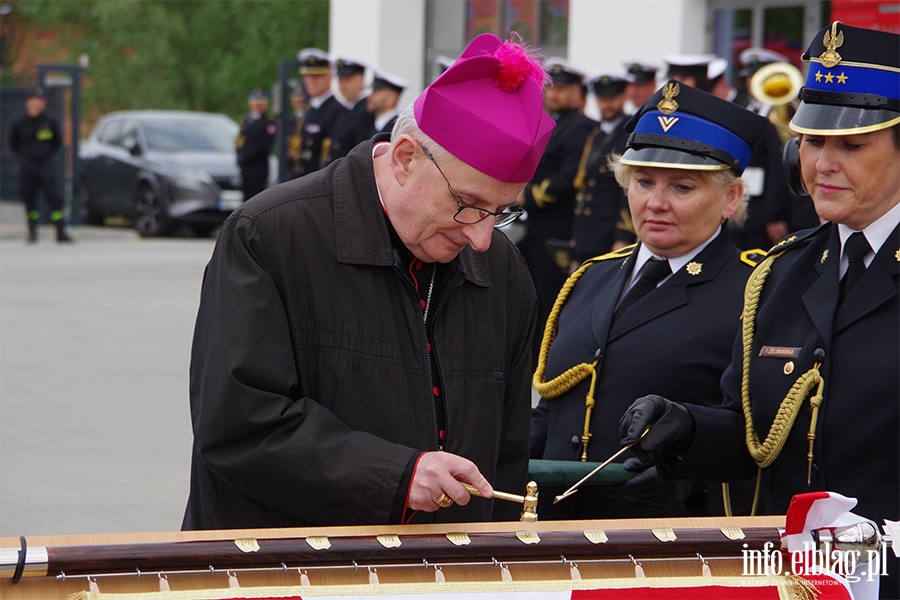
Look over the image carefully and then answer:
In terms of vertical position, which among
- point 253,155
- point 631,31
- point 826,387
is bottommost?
point 253,155

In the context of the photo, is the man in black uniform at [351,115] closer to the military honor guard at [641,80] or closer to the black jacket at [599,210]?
the military honor guard at [641,80]

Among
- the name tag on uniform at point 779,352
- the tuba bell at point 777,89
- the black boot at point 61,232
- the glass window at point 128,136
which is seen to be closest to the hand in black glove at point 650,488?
the name tag on uniform at point 779,352

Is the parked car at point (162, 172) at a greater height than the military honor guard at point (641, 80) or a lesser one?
lesser

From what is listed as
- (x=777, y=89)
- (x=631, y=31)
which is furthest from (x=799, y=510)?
(x=631, y=31)

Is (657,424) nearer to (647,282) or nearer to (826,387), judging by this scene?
(826,387)

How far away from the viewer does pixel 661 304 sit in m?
3.45

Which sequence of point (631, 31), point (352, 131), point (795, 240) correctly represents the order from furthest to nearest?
1. point (352, 131)
2. point (631, 31)
3. point (795, 240)

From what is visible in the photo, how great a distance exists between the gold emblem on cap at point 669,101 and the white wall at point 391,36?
1242 centimetres

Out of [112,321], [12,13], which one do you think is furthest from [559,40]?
[12,13]

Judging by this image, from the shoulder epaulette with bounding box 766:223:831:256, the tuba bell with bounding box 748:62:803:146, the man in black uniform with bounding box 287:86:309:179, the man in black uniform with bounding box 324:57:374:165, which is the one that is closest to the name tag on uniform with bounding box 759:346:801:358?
the shoulder epaulette with bounding box 766:223:831:256

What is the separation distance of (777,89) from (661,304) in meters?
5.86

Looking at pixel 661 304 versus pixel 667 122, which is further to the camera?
pixel 667 122

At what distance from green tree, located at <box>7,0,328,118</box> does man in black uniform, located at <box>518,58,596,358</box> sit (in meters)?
20.1

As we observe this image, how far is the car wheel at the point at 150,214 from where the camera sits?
60.1 ft
